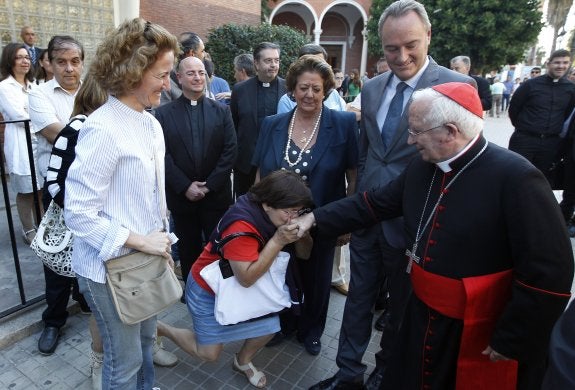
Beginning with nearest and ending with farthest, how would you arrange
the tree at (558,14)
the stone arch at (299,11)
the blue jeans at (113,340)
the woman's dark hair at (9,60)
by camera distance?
1. the blue jeans at (113,340)
2. the woman's dark hair at (9,60)
3. the stone arch at (299,11)
4. the tree at (558,14)

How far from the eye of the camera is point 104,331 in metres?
1.88

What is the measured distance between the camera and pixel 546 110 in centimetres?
530

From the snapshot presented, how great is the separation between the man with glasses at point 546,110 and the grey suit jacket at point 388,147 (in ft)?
11.9

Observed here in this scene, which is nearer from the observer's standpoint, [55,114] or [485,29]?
[55,114]

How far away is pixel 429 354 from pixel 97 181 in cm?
165

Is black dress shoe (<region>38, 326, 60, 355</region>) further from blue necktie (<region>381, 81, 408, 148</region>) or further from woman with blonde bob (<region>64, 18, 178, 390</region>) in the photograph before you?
blue necktie (<region>381, 81, 408, 148</region>)

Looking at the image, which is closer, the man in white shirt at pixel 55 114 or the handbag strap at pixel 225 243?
the handbag strap at pixel 225 243

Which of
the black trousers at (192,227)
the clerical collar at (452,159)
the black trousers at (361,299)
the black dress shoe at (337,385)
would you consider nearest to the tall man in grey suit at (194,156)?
the black trousers at (192,227)

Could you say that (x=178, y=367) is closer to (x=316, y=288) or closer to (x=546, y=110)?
(x=316, y=288)

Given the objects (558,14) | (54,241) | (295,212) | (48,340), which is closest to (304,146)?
(295,212)

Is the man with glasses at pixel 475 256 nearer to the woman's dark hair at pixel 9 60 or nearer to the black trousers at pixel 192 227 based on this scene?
the black trousers at pixel 192 227

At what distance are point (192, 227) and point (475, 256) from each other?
7.93 feet

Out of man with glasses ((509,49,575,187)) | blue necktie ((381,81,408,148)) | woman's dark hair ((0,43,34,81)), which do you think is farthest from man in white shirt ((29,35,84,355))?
man with glasses ((509,49,575,187))

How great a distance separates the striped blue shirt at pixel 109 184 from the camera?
1.64 meters
